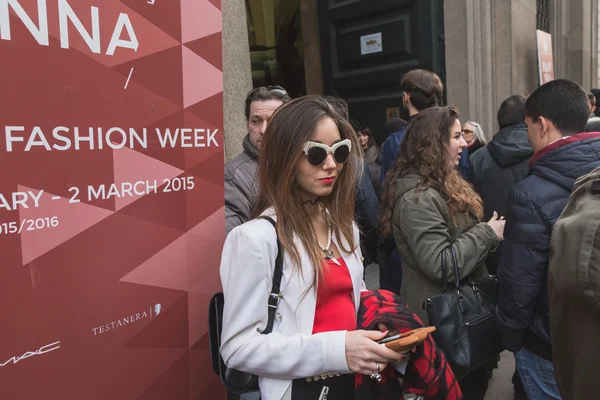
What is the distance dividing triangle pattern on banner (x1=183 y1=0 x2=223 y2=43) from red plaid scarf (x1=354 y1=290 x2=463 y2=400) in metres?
1.20

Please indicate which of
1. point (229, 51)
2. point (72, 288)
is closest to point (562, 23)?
point (229, 51)

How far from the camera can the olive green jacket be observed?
255 centimetres

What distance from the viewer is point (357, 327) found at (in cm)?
170

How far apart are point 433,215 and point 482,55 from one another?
4274 millimetres

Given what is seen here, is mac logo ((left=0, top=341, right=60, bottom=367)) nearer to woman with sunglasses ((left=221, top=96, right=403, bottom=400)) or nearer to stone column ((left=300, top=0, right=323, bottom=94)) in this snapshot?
woman with sunglasses ((left=221, top=96, right=403, bottom=400))

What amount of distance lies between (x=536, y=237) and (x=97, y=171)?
179cm

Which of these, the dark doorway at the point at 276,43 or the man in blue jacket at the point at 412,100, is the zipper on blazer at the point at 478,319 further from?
the dark doorway at the point at 276,43

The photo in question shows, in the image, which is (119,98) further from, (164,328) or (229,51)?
(229,51)

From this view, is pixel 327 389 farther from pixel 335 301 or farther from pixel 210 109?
pixel 210 109

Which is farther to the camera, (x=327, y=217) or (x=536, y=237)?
(x=536, y=237)

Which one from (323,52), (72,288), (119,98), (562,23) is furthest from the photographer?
(562,23)

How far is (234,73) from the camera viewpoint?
3430 millimetres

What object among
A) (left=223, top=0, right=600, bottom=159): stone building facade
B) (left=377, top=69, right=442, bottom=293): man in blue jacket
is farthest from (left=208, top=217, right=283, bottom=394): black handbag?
(left=223, top=0, right=600, bottom=159): stone building facade

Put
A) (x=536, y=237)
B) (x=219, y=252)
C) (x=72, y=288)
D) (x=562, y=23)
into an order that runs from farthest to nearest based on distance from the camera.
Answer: (x=562, y=23) → (x=536, y=237) → (x=219, y=252) → (x=72, y=288)
